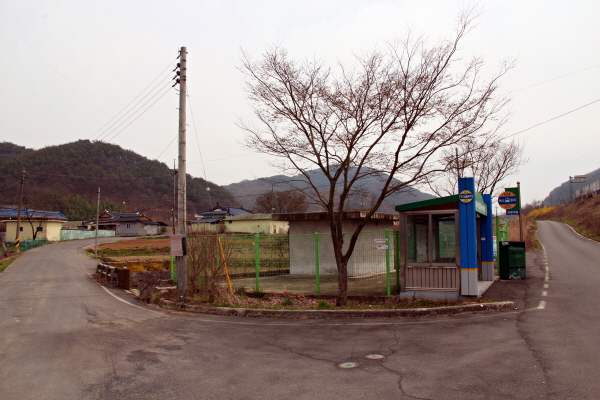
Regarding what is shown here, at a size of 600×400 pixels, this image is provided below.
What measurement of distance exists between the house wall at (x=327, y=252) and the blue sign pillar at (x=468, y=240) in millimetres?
2644

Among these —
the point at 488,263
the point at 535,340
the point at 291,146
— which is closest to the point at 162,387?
the point at 535,340

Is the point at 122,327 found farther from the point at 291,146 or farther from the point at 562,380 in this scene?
the point at 562,380

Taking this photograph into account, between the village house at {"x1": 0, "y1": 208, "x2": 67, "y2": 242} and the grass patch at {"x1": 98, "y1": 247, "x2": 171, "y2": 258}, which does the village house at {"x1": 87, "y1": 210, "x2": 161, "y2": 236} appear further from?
the grass patch at {"x1": 98, "y1": 247, "x2": 171, "y2": 258}

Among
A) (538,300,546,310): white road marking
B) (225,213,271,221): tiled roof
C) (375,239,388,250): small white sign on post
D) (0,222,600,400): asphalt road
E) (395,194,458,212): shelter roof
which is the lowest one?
(0,222,600,400): asphalt road

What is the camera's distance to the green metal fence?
1362cm

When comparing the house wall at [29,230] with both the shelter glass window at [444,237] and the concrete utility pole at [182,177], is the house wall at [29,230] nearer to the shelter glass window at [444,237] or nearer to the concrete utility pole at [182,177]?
the concrete utility pole at [182,177]

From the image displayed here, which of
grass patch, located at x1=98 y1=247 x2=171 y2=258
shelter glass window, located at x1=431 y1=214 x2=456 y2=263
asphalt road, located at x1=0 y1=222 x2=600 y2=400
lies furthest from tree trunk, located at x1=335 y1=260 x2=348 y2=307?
grass patch, located at x1=98 y1=247 x2=171 y2=258

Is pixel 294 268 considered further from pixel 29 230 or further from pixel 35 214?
pixel 35 214

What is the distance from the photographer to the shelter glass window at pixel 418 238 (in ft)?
41.0

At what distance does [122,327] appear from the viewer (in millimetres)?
10227

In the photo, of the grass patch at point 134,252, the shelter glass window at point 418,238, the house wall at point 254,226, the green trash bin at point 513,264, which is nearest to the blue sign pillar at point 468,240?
the shelter glass window at point 418,238

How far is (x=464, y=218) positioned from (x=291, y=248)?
670cm

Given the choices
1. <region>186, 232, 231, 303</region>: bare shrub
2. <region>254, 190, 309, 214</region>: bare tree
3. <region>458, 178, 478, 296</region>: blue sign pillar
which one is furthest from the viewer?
<region>254, 190, 309, 214</region>: bare tree

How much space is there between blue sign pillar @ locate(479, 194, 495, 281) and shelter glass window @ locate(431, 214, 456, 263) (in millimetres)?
3666
